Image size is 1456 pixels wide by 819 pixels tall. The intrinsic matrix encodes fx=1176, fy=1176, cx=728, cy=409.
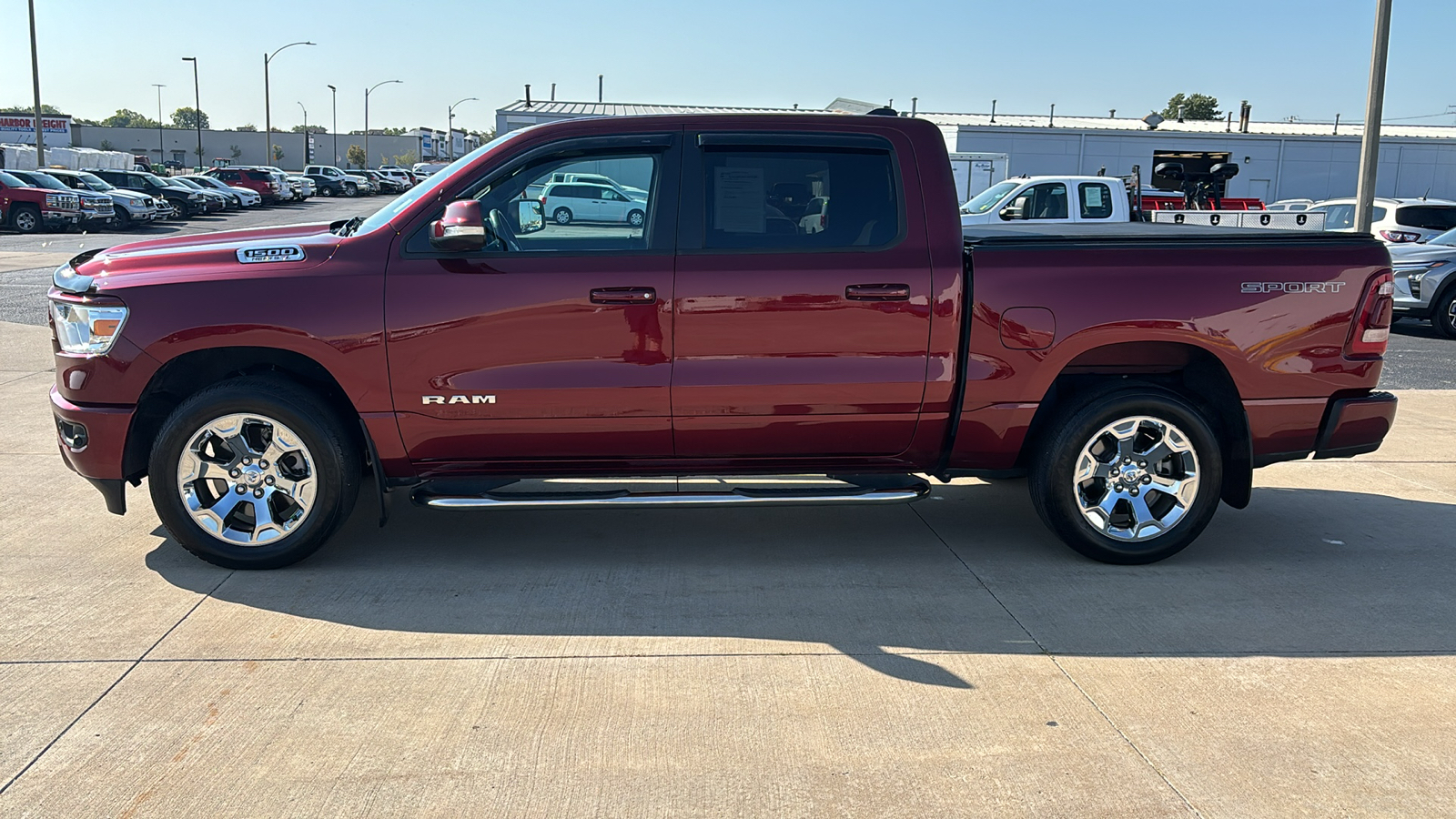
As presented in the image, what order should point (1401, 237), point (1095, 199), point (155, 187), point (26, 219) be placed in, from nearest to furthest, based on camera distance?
point (1401, 237)
point (1095, 199)
point (26, 219)
point (155, 187)

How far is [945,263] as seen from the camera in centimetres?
498

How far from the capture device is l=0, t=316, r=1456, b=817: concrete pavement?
332 cm

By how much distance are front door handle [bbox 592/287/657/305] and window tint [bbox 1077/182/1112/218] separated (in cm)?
1500

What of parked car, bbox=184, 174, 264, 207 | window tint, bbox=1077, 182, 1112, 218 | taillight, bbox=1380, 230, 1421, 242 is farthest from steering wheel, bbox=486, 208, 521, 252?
parked car, bbox=184, 174, 264, 207

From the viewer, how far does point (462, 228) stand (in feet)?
15.1

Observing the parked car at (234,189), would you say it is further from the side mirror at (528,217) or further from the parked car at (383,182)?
the side mirror at (528,217)

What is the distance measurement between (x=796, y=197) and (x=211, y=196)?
42.6 meters

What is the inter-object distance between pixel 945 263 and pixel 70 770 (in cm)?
363

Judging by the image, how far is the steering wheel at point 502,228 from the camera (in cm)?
496

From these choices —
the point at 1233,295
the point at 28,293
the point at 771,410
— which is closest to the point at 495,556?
the point at 771,410

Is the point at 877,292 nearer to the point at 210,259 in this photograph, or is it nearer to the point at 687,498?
the point at 687,498

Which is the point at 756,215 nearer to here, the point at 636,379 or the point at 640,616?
the point at 636,379

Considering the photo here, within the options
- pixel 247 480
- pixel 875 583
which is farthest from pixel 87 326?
pixel 875 583

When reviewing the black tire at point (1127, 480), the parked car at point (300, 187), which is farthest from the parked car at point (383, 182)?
the black tire at point (1127, 480)
